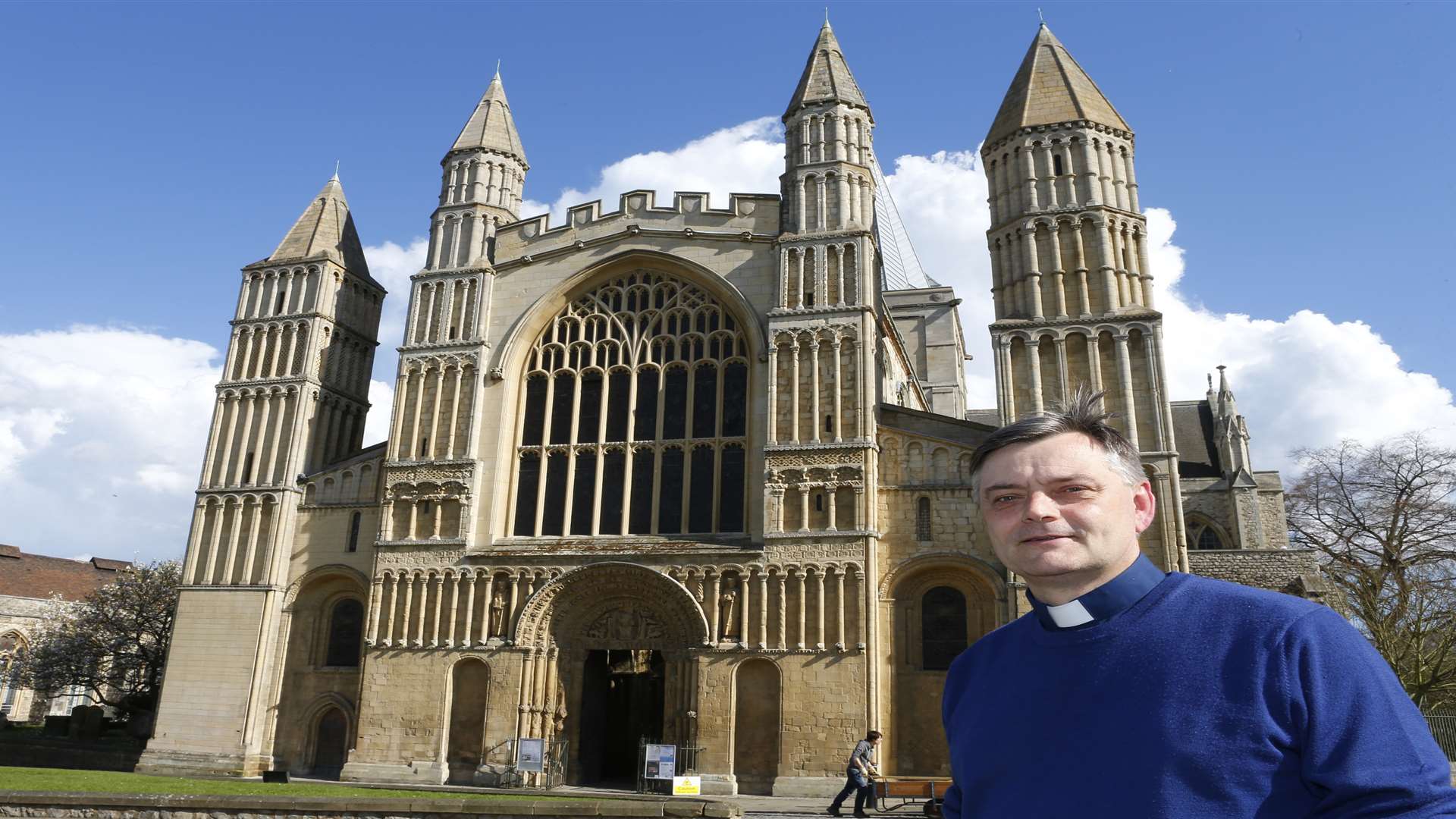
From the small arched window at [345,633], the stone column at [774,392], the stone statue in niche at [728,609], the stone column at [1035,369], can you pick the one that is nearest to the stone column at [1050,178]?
the stone column at [1035,369]

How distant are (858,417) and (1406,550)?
17132 millimetres

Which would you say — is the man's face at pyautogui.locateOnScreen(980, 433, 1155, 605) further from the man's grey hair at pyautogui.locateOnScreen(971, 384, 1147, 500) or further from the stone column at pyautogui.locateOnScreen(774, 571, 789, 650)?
the stone column at pyautogui.locateOnScreen(774, 571, 789, 650)

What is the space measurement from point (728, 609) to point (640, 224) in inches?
396

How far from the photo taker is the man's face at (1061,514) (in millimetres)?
2051

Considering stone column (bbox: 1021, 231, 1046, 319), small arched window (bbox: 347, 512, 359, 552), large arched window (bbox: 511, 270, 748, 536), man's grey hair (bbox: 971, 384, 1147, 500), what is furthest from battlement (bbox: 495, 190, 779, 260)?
man's grey hair (bbox: 971, 384, 1147, 500)

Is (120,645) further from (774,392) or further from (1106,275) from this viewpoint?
(1106,275)

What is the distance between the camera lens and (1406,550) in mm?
26828

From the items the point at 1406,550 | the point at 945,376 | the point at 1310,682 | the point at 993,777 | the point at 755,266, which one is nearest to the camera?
the point at 1310,682

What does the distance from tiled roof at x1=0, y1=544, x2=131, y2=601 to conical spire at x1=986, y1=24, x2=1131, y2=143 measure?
4701 cm

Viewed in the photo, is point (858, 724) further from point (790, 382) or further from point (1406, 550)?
point (1406, 550)

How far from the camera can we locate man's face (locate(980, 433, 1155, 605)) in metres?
2.05

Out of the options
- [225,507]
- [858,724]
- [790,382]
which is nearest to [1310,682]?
[858,724]

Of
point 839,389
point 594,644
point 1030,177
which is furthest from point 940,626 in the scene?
point 1030,177

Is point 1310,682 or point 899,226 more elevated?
point 899,226
